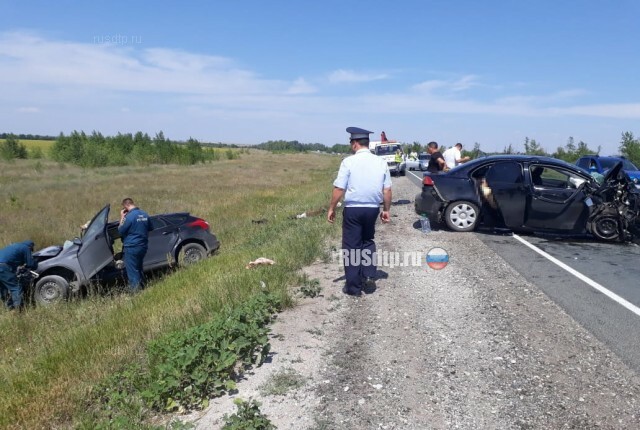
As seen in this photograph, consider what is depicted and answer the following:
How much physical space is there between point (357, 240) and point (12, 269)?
605cm

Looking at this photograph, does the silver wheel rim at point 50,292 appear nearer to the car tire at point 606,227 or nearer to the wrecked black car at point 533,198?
the wrecked black car at point 533,198

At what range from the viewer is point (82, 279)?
7840mm

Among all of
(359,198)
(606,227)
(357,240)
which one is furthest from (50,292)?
(606,227)

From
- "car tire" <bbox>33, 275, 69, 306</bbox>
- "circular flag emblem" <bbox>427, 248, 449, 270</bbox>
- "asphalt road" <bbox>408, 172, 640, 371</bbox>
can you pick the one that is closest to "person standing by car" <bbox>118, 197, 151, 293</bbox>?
"car tire" <bbox>33, 275, 69, 306</bbox>

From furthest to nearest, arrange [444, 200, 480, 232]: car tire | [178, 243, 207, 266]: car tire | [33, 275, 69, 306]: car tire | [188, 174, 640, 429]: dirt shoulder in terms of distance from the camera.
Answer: [178, 243, 207, 266]: car tire
[444, 200, 480, 232]: car tire
[33, 275, 69, 306]: car tire
[188, 174, 640, 429]: dirt shoulder

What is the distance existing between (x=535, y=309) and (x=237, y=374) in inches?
129

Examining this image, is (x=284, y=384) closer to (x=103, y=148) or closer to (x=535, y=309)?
(x=535, y=309)

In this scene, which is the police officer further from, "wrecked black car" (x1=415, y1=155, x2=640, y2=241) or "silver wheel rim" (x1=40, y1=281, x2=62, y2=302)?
"silver wheel rim" (x1=40, y1=281, x2=62, y2=302)

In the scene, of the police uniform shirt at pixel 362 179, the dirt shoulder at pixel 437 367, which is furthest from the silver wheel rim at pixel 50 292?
the police uniform shirt at pixel 362 179

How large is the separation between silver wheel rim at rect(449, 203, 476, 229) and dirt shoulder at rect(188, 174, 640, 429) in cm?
352

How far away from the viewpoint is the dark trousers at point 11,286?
7473 millimetres

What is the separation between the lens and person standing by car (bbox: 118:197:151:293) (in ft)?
26.2

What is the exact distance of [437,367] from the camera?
3629 millimetres

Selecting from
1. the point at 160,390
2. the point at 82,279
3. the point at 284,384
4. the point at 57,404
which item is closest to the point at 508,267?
the point at 284,384
